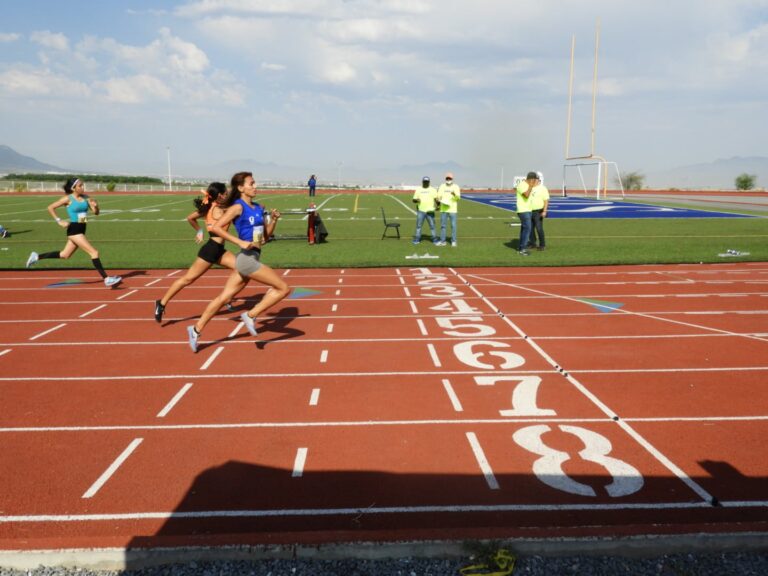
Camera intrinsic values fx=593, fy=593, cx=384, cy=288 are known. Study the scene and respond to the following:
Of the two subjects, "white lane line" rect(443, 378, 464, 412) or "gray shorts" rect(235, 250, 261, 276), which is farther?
"gray shorts" rect(235, 250, 261, 276)

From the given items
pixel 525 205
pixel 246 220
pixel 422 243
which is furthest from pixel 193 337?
pixel 422 243

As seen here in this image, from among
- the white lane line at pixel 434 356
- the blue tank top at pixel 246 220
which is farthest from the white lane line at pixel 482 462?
the blue tank top at pixel 246 220

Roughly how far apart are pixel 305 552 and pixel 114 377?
4292 mm

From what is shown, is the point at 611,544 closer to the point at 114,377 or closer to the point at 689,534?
the point at 689,534

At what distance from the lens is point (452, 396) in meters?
6.18

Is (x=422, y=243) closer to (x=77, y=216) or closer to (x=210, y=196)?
(x=77, y=216)

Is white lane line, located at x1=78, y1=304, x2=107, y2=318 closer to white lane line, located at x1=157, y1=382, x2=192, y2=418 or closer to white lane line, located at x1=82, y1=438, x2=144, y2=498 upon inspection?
white lane line, located at x1=157, y1=382, x2=192, y2=418

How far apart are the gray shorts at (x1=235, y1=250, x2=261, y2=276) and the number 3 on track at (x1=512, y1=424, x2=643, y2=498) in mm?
3833

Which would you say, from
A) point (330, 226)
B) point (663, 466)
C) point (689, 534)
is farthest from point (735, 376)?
point (330, 226)

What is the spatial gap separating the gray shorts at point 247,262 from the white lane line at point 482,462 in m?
3.53

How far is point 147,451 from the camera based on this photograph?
4.98m

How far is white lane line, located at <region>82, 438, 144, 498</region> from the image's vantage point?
4328 mm

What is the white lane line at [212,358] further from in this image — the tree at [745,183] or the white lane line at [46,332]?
the tree at [745,183]

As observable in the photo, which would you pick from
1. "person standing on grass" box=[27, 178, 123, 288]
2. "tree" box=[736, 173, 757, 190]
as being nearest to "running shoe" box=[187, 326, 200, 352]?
"person standing on grass" box=[27, 178, 123, 288]
